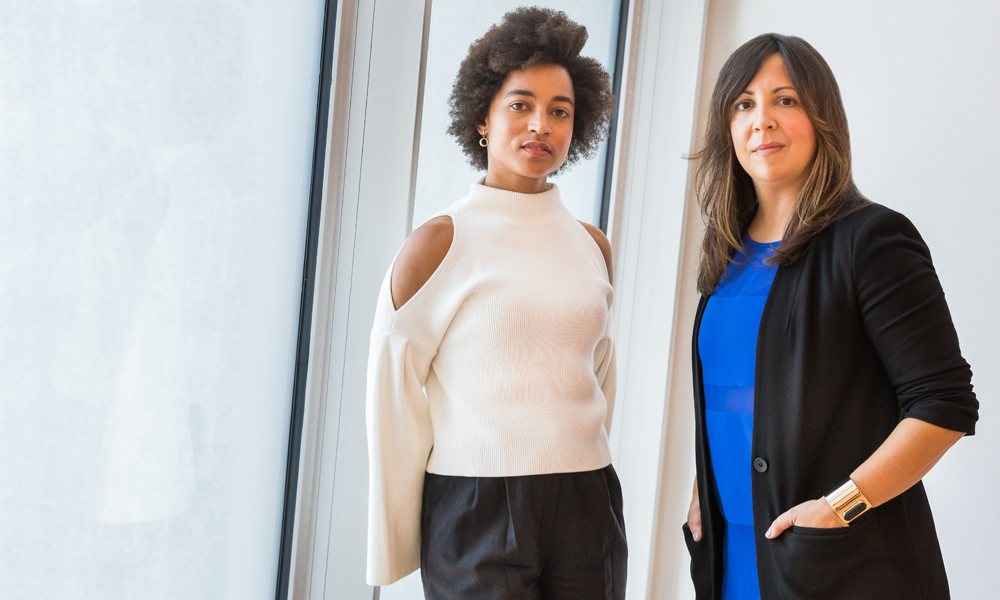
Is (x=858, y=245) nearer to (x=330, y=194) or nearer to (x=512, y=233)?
(x=512, y=233)

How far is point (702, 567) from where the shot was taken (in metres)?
1.30

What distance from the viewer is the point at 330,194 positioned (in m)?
1.36

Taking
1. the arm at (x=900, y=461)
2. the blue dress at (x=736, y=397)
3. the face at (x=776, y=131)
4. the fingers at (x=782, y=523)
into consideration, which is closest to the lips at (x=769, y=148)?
the face at (x=776, y=131)

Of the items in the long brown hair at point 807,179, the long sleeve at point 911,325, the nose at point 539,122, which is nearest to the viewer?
the long sleeve at point 911,325

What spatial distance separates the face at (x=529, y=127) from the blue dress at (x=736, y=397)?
41 centimetres

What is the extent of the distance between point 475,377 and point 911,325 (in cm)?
68

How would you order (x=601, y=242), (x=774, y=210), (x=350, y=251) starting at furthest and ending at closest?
(x=601, y=242)
(x=350, y=251)
(x=774, y=210)

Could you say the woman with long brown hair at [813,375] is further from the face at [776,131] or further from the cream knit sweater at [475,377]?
the cream knit sweater at [475,377]

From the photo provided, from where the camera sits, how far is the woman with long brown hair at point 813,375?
101 cm

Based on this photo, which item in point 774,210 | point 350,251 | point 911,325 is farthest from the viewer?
point 350,251

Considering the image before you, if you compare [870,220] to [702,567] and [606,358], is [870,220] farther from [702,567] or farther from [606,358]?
[702,567]

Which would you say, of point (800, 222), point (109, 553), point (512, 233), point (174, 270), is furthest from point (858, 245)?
point (109, 553)

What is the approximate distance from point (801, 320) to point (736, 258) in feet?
0.79

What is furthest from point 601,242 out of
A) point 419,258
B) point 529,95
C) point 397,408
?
point 397,408
